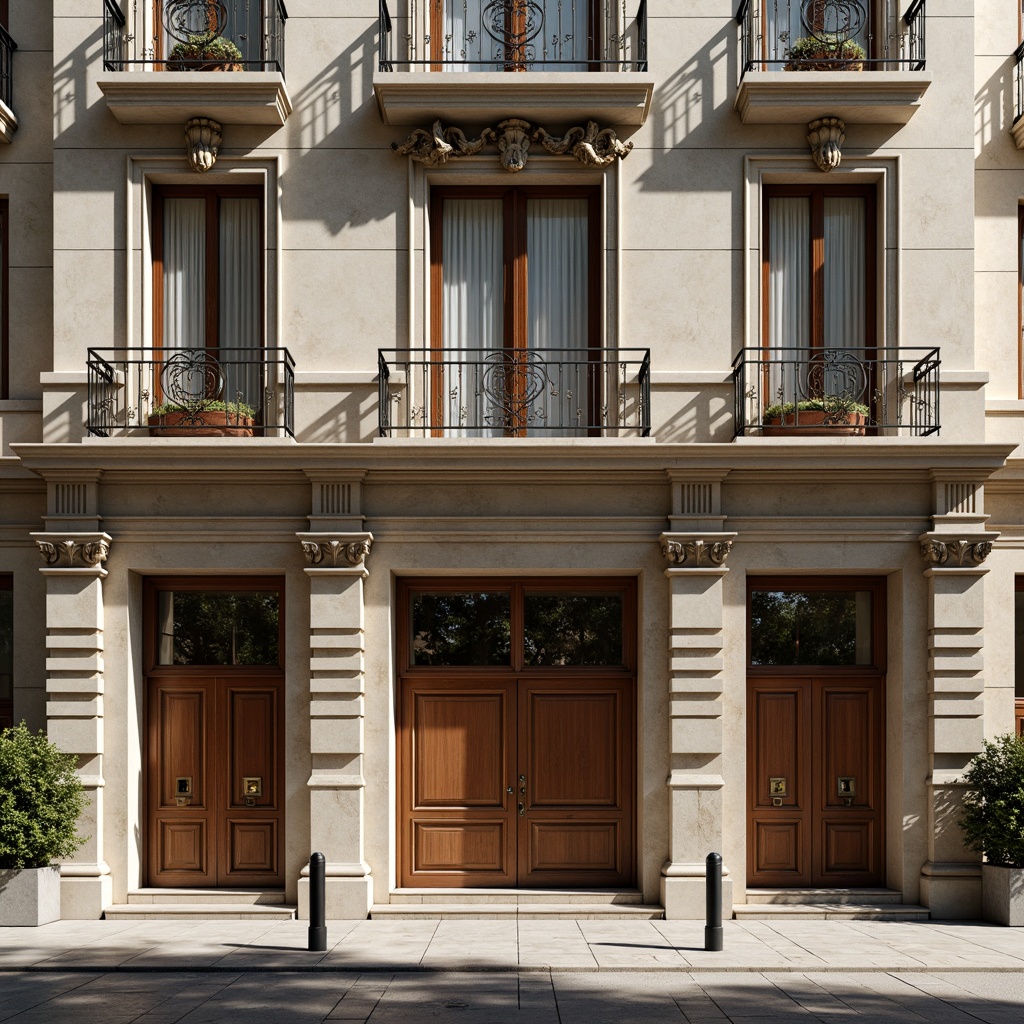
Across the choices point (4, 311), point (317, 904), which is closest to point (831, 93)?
point (4, 311)

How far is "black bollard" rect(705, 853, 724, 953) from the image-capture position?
10.3 meters

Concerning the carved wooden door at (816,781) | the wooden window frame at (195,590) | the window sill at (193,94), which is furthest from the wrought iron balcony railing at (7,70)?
the carved wooden door at (816,781)

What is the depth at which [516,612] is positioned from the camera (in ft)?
43.0

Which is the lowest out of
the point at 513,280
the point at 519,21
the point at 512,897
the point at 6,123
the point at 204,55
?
the point at 512,897

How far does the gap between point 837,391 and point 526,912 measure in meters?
6.84

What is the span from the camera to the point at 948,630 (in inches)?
488

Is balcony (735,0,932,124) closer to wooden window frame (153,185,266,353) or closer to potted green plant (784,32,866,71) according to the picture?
potted green plant (784,32,866,71)

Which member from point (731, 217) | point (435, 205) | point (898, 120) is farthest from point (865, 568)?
point (435, 205)

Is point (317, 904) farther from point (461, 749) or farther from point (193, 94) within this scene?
point (193, 94)

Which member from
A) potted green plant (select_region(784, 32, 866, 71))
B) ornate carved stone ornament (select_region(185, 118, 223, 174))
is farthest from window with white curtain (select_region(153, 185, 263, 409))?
potted green plant (select_region(784, 32, 866, 71))

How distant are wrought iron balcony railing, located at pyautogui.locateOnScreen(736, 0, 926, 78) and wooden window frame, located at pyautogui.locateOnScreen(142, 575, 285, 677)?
805 centimetres

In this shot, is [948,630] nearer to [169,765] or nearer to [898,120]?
[898,120]

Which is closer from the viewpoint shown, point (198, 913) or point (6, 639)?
point (198, 913)

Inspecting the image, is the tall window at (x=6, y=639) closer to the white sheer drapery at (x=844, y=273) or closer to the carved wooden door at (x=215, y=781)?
the carved wooden door at (x=215, y=781)
